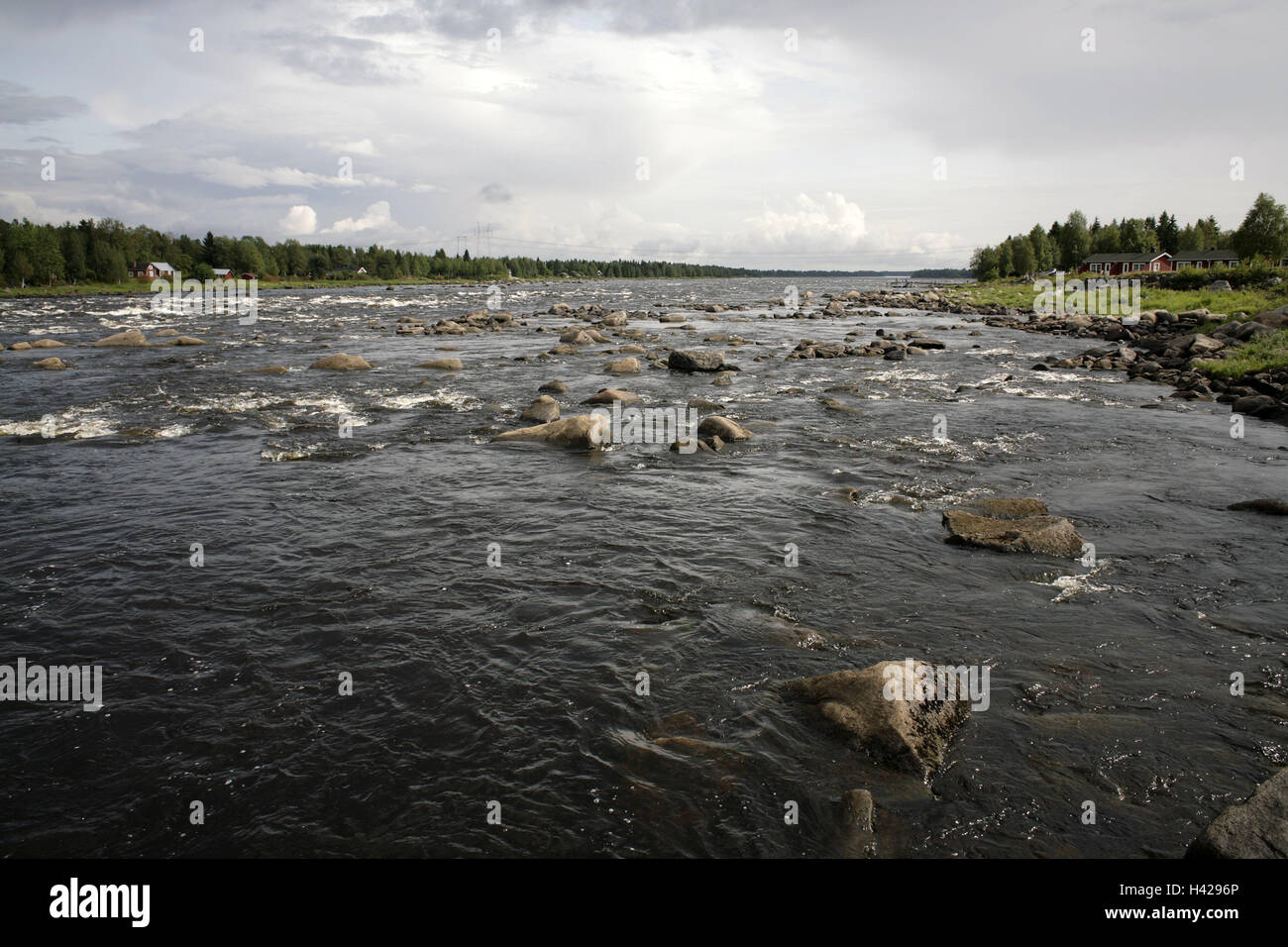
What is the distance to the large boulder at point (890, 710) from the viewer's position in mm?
6777

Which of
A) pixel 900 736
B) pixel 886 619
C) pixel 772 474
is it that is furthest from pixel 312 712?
pixel 772 474

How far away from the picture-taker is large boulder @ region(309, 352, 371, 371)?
32938 millimetres

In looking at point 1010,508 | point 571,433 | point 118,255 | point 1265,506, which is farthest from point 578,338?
point 118,255

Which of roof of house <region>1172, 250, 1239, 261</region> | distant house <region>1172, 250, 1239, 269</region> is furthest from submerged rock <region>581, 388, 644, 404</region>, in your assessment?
roof of house <region>1172, 250, 1239, 261</region>

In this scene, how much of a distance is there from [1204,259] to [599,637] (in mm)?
133795

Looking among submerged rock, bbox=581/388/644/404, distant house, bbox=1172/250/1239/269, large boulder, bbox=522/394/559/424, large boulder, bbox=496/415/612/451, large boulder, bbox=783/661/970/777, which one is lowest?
large boulder, bbox=783/661/970/777

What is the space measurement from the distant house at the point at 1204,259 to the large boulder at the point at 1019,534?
117m

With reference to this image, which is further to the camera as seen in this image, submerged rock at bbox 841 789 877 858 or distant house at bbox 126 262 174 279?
distant house at bbox 126 262 174 279

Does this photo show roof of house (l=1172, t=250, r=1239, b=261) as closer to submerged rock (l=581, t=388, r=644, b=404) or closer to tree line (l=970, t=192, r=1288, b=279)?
tree line (l=970, t=192, r=1288, b=279)

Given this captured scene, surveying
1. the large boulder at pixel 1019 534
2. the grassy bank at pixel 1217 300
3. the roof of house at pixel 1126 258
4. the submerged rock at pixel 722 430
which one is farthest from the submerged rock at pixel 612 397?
the roof of house at pixel 1126 258

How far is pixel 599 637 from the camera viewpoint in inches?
357

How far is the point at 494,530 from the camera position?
12836 mm

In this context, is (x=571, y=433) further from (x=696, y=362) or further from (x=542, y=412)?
(x=696, y=362)
